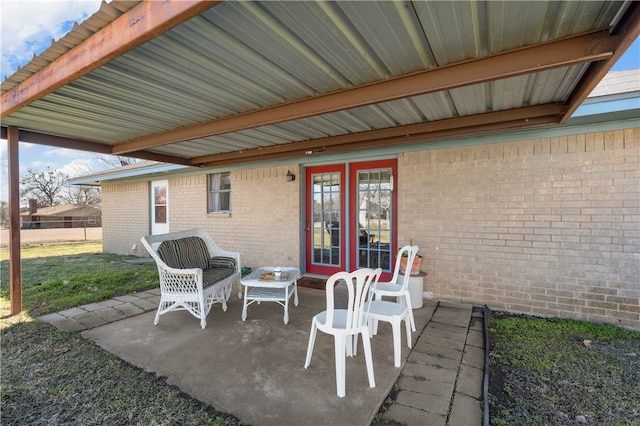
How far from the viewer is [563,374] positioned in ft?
8.22

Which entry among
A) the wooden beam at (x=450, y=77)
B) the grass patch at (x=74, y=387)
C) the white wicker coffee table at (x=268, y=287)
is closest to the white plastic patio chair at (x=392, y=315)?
the white wicker coffee table at (x=268, y=287)

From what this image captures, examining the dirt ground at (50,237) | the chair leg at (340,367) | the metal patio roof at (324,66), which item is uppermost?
the metal patio roof at (324,66)

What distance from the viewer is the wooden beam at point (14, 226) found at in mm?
3982

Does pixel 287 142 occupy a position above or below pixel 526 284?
above

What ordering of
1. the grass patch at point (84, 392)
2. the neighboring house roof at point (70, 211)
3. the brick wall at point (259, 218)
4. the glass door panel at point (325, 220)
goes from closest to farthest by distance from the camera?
the grass patch at point (84, 392) < the glass door panel at point (325, 220) < the brick wall at point (259, 218) < the neighboring house roof at point (70, 211)

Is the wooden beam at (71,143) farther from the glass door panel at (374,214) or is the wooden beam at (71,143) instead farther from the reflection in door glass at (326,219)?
the glass door panel at (374,214)

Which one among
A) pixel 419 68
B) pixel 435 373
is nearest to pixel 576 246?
pixel 435 373

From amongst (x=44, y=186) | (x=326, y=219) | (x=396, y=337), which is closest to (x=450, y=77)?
(x=396, y=337)

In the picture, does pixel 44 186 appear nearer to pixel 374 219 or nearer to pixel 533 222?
pixel 374 219

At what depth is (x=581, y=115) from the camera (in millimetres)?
3287

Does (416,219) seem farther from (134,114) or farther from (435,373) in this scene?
(134,114)

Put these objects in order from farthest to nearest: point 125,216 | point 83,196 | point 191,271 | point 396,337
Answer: point 83,196
point 125,216
point 191,271
point 396,337

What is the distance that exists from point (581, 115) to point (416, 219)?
2308 millimetres

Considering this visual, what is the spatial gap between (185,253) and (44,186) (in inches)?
1331
